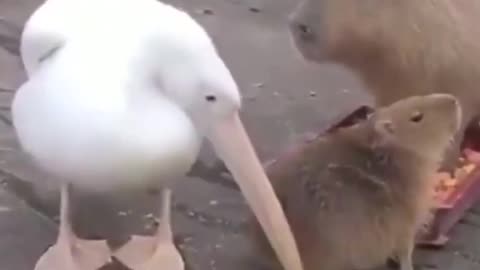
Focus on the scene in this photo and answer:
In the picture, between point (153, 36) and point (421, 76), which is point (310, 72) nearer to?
point (421, 76)

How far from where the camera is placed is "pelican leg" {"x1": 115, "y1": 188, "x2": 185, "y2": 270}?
1.44m

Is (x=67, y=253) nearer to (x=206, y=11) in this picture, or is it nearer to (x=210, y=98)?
(x=210, y=98)

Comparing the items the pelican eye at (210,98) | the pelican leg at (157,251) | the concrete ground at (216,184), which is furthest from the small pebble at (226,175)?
the pelican eye at (210,98)

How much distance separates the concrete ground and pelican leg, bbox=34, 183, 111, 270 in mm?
42

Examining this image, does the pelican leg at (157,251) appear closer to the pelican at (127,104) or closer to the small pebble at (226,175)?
the pelican at (127,104)

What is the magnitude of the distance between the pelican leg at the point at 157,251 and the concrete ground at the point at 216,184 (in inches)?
1.6

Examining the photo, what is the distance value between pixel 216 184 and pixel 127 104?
17.0 inches

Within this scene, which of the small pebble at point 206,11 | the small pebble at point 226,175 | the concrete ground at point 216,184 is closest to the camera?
the concrete ground at point 216,184

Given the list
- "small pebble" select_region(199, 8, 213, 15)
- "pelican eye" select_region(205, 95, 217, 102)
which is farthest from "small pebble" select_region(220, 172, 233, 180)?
"small pebble" select_region(199, 8, 213, 15)

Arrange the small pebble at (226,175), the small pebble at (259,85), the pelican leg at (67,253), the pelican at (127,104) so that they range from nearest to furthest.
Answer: the pelican at (127,104)
the pelican leg at (67,253)
the small pebble at (226,175)
the small pebble at (259,85)

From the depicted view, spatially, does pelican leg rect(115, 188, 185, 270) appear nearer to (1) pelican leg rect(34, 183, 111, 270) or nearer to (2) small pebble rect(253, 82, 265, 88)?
(1) pelican leg rect(34, 183, 111, 270)

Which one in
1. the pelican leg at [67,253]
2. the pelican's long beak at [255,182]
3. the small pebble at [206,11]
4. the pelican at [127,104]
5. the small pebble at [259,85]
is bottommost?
the small pebble at [206,11]

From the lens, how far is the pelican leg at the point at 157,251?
4.72 feet

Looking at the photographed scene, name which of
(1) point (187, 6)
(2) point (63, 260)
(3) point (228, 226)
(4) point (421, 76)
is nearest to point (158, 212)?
(3) point (228, 226)
